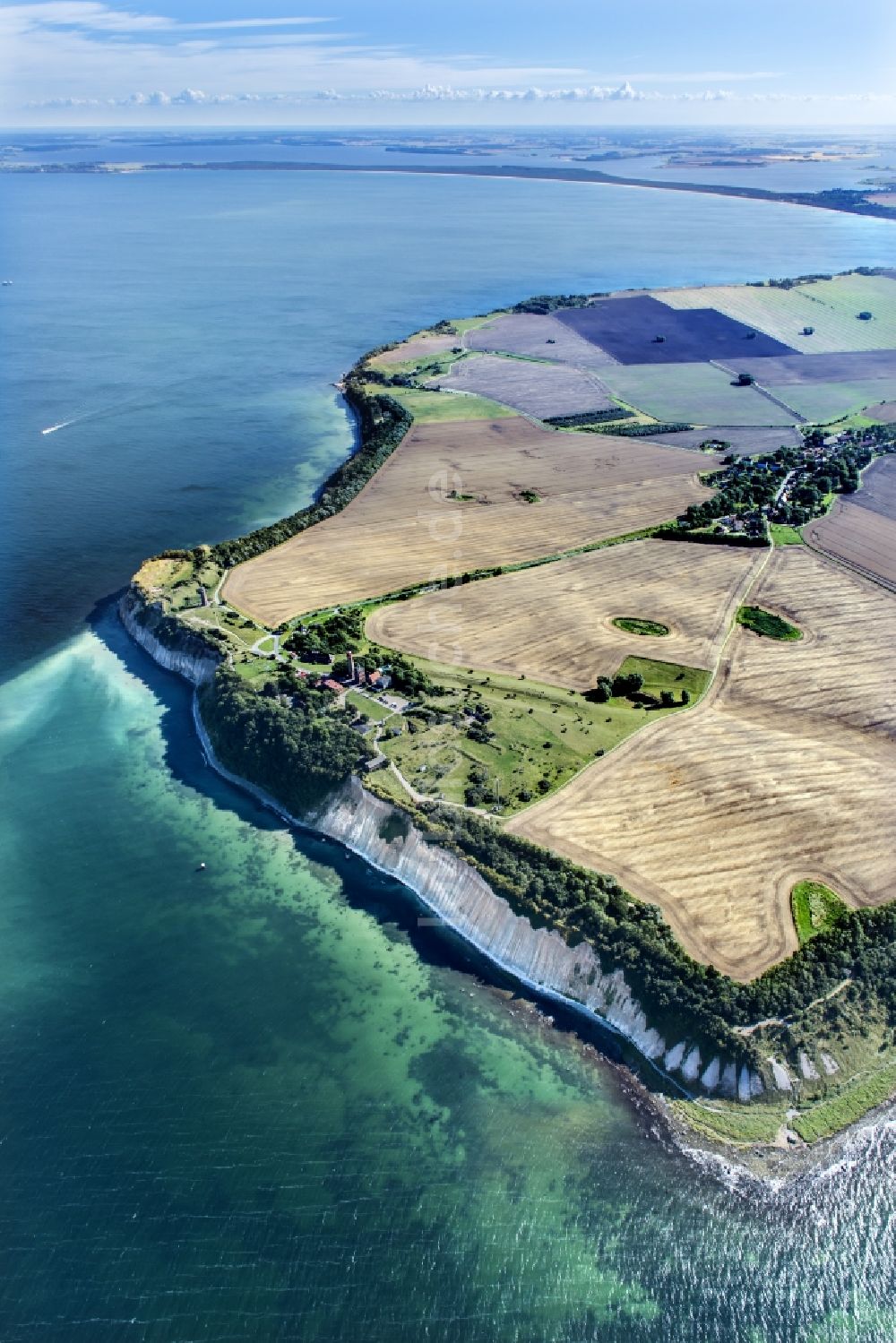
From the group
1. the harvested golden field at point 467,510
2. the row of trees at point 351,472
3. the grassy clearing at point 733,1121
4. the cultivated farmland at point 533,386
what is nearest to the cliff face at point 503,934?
the grassy clearing at point 733,1121

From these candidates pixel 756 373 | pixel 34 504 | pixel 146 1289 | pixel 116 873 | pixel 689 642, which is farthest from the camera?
pixel 756 373

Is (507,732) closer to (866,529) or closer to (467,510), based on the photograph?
(467,510)

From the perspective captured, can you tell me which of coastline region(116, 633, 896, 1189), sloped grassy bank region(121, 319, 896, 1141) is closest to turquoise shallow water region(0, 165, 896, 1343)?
coastline region(116, 633, 896, 1189)

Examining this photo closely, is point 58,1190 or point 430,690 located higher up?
point 430,690

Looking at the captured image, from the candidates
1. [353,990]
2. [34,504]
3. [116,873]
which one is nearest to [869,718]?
[353,990]

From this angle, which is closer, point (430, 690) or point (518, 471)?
point (430, 690)

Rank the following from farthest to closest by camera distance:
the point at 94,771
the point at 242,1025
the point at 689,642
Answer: the point at 689,642
the point at 94,771
the point at 242,1025

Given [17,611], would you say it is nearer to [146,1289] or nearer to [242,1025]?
[242,1025]

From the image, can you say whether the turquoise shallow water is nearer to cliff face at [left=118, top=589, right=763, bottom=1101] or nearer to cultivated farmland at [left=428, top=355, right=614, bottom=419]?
cliff face at [left=118, top=589, right=763, bottom=1101]
